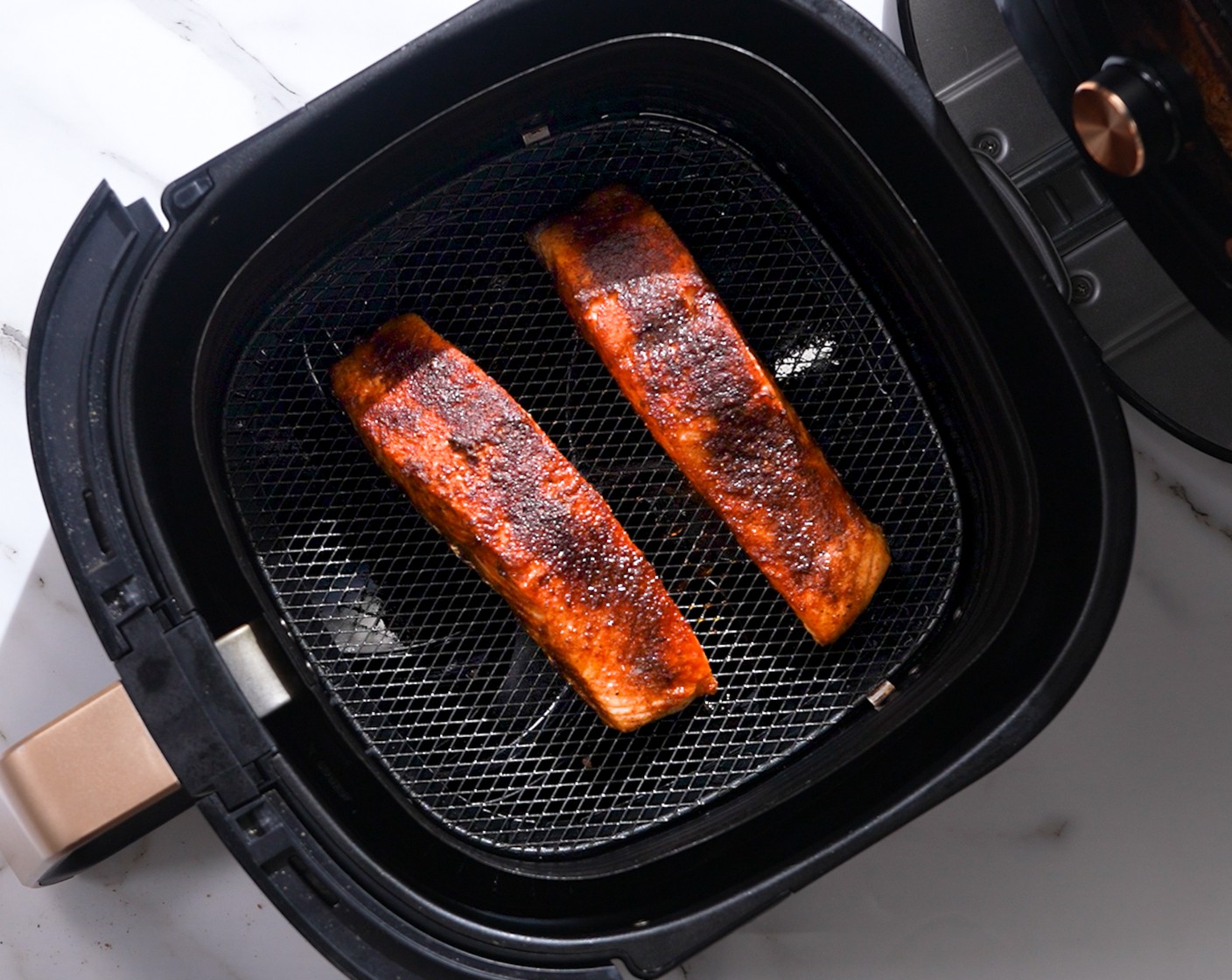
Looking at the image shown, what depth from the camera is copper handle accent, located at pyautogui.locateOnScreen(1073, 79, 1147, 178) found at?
31.0 inches

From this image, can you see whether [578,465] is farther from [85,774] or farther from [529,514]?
[85,774]

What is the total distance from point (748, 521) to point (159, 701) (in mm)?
689

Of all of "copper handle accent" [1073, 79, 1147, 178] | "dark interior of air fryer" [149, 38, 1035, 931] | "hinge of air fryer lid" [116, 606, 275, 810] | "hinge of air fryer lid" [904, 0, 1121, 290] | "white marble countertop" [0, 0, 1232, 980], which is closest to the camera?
"copper handle accent" [1073, 79, 1147, 178]

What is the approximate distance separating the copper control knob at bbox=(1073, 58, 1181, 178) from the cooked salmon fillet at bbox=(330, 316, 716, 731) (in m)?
0.66

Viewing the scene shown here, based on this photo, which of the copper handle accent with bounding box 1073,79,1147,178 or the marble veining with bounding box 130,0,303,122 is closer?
the copper handle accent with bounding box 1073,79,1147,178

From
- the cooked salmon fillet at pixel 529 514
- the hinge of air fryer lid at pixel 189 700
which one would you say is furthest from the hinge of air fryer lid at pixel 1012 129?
the hinge of air fryer lid at pixel 189 700

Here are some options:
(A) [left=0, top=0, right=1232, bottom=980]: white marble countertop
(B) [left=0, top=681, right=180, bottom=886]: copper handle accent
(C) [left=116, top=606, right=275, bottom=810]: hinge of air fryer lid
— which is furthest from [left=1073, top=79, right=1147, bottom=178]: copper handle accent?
(B) [left=0, top=681, right=180, bottom=886]: copper handle accent

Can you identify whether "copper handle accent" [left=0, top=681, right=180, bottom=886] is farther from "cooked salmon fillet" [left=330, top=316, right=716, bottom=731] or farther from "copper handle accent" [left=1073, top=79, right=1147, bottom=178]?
"copper handle accent" [left=1073, top=79, right=1147, bottom=178]

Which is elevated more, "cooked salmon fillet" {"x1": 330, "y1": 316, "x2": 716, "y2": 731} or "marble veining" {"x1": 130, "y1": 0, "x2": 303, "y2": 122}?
"marble veining" {"x1": 130, "y1": 0, "x2": 303, "y2": 122}

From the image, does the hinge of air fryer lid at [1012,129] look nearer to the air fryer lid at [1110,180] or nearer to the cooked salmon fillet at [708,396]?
the air fryer lid at [1110,180]

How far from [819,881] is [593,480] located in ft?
2.08

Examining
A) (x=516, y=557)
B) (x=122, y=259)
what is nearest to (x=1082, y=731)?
(x=516, y=557)

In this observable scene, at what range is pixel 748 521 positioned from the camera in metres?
1.26

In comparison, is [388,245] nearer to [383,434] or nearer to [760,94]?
[383,434]
